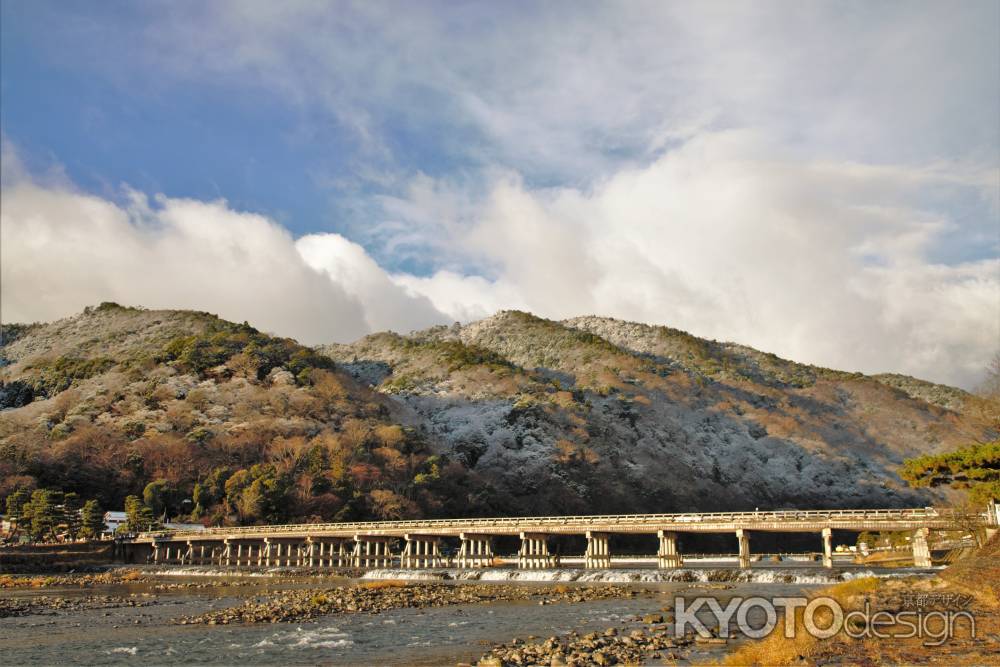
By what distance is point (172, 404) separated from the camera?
366 ft

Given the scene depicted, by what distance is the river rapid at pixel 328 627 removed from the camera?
75.7 ft

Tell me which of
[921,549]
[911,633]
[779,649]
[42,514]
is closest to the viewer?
[779,649]

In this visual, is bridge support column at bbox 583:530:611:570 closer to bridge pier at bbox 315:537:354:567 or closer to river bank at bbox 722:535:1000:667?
bridge pier at bbox 315:537:354:567

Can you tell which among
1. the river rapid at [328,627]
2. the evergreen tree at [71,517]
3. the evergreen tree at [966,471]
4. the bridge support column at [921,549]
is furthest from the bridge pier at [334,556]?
the evergreen tree at [966,471]

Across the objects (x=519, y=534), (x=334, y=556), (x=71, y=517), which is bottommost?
→ (x=334, y=556)

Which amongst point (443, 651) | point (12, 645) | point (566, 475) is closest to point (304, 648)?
point (443, 651)

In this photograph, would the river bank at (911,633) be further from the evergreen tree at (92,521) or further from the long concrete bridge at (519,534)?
the evergreen tree at (92,521)

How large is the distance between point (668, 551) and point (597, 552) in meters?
6.86

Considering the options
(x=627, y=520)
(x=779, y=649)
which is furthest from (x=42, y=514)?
(x=779, y=649)

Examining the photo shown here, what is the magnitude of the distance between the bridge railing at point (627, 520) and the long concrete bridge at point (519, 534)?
3.1 inches

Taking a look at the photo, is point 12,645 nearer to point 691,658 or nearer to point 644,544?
point 691,658

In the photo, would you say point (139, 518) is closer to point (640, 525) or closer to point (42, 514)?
point (42, 514)

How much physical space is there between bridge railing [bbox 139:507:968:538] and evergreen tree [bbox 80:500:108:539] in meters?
4.62

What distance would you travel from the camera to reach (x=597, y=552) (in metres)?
63.0
